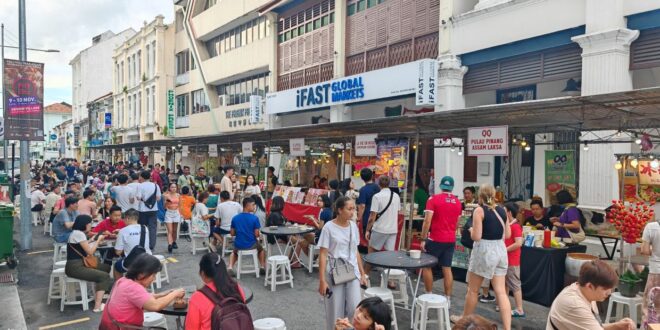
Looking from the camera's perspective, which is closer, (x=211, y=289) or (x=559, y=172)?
(x=211, y=289)

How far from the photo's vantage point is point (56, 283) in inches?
300

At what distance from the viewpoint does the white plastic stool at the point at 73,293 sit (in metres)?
6.83

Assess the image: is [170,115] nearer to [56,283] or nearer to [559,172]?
[56,283]

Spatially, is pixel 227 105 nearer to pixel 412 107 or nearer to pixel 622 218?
pixel 412 107

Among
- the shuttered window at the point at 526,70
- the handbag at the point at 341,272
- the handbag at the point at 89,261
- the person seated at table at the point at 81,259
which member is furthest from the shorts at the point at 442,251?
the shuttered window at the point at 526,70

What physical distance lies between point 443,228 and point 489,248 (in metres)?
1.23

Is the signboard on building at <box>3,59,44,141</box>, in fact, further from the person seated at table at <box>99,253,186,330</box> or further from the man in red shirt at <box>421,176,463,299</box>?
the man in red shirt at <box>421,176,463,299</box>

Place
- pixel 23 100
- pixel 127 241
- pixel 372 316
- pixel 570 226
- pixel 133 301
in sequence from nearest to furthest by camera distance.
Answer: pixel 372 316 → pixel 133 301 → pixel 127 241 → pixel 570 226 → pixel 23 100

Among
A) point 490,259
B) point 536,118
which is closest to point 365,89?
point 536,118

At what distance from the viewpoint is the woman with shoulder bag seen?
564 cm

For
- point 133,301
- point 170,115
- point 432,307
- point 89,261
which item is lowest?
point 432,307

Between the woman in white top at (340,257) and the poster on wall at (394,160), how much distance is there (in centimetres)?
538

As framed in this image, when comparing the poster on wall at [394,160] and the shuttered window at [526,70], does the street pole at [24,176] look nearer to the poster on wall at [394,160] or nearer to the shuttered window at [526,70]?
the poster on wall at [394,160]

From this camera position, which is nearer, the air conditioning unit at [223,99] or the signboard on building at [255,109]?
the signboard on building at [255,109]
